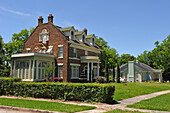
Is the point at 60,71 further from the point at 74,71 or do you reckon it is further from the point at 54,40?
the point at 54,40

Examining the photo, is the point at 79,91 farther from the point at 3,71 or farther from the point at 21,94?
the point at 3,71

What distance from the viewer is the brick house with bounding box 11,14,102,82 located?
26.9 m

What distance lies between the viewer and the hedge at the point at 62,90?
12.3m

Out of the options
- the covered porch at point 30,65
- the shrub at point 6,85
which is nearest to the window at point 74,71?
the covered porch at point 30,65

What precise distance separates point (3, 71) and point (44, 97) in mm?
26409

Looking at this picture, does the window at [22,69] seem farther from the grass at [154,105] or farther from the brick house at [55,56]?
the grass at [154,105]

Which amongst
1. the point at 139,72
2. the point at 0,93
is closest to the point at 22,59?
the point at 0,93

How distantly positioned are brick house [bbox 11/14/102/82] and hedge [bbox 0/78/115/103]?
9.29 meters

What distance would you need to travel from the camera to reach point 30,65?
1032 inches

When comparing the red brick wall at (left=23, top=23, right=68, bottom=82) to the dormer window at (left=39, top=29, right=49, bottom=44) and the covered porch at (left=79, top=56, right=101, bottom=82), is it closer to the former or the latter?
the dormer window at (left=39, top=29, right=49, bottom=44)

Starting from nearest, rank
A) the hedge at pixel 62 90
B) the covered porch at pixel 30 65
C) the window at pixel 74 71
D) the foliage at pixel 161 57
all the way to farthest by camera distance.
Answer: the hedge at pixel 62 90 < the covered porch at pixel 30 65 < the window at pixel 74 71 < the foliage at pixel 161 57

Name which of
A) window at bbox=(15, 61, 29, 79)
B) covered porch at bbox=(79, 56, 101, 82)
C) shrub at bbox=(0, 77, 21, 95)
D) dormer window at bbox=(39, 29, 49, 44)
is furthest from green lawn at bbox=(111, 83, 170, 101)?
dormer window at bbox=(39, 29, 49, 44)

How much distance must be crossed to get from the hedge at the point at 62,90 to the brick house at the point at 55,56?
30.5 ft

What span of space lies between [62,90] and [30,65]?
45.9 ft
